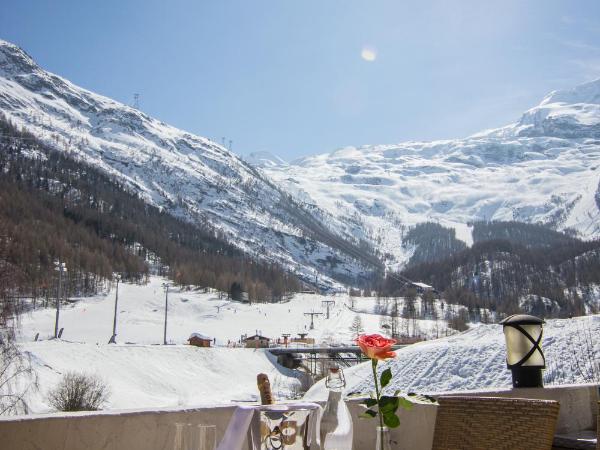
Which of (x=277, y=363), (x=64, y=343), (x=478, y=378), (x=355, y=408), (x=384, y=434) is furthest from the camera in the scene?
(x=277, y=363)

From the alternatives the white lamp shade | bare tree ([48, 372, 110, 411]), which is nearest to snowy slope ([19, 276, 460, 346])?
bare tree ([48, 372, 110, 411])

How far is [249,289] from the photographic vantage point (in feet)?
474

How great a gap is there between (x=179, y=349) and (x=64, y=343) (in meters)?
11.8

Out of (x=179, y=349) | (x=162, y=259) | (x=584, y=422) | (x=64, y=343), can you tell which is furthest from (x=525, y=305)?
(x=584, y=422)

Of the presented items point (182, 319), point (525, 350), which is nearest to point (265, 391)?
point (525, 350)

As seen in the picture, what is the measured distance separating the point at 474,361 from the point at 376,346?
98.9 feet

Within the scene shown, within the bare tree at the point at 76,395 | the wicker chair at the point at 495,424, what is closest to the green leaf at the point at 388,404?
the wicker chair at the point at 495,424

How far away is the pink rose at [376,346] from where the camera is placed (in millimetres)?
2607

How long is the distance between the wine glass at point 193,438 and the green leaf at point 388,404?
926 millimetres

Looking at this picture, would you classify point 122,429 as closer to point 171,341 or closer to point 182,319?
point 171,341

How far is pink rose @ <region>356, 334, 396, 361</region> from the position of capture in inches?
103

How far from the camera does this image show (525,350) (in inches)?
235

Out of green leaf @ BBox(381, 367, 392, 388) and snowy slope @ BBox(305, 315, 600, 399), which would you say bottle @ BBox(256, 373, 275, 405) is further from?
snowy slope @ BBox(305, 315, 600, 399)

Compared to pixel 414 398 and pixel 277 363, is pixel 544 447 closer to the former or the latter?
pixel 414 398
